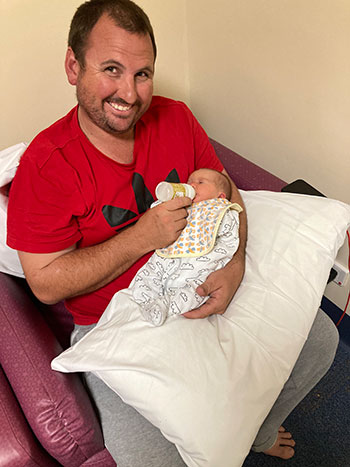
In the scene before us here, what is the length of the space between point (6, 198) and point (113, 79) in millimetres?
541

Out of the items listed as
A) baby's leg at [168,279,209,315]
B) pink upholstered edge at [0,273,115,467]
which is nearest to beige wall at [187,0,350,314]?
baby's leg at [168,279,209,315]

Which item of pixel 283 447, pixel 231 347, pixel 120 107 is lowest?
pixel 283 447

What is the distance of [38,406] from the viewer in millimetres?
1066

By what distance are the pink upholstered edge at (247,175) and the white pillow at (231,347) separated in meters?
0.24

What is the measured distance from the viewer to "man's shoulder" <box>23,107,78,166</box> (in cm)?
122

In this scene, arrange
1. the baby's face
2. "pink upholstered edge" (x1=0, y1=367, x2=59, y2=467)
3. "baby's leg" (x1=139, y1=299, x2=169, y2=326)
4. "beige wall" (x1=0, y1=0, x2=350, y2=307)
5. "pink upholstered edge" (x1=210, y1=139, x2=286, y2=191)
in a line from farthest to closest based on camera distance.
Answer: "pink upholstered edge" (x1=210, y1=139, x2=286, y2=191), "beige wall" (x1=0, y1=0, x2=350, y2=307), the baby's face, "baby's leg" (x1=139, y1=299, x2=169, y2=326), "pink upholstered edge" (x1=0, y1=367, x2=59, y2=467)

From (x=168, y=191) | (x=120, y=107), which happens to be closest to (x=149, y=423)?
(x=168, y=191)

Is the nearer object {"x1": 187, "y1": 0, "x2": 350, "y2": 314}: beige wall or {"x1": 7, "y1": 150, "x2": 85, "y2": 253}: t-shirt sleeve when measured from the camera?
{"x1": 7, "y1": 150, "x2": 85, "y2": 253}: t-shirt sleeve

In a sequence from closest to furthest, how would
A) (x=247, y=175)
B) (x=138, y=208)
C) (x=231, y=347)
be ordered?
(x=231, y=347) < (x=138, y=208) < (x=247, y=175)

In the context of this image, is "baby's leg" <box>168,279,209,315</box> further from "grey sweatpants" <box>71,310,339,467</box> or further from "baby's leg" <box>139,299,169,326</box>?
"grey sweatpants" <box>71,310,339,467</box>

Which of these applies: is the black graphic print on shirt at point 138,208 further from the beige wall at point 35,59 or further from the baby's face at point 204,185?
the beige wall at point 35,59

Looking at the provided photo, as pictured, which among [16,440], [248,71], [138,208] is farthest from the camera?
[248,71]

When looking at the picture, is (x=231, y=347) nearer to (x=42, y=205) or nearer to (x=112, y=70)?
(x=42, y=205)

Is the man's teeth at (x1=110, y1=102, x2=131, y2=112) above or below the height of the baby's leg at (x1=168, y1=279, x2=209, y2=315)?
above
